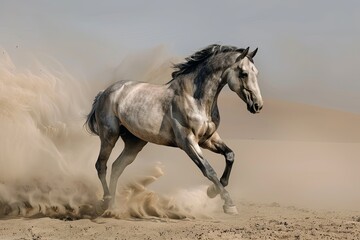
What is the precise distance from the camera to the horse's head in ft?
24.5

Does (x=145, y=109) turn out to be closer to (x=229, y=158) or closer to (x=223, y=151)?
(x=223, y=151)

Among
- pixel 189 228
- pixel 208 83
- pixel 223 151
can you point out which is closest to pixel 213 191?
pixel 223 151

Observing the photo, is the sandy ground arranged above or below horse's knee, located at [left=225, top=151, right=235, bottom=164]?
below

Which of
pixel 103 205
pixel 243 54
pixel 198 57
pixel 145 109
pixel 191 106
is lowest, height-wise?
pixel 103 205

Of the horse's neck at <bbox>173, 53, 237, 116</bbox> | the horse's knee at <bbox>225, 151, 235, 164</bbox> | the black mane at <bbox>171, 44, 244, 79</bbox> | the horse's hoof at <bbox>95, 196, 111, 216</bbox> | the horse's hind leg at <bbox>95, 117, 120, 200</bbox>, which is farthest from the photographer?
the horse's hind leg at <bbox>95, 117, 120, 200</bbox>

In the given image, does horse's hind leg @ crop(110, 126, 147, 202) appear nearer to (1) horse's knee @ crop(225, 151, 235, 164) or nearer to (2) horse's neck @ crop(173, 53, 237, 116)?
(2) horse's neck @ crop(173, 53, 237, 116)

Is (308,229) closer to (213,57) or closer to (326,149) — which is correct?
(213,57)

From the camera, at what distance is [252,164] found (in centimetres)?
2169

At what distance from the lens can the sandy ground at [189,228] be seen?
6.37m

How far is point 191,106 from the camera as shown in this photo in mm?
7691

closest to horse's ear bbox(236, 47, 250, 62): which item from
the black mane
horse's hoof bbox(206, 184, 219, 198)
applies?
the black mane

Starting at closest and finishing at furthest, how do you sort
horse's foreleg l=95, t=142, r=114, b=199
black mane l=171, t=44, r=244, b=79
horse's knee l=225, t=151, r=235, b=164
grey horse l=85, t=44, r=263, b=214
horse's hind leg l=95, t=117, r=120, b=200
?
grey horse l=85, t=44, r=263, b=214 → horse's knee l=225, t=151, r=235, b=164 → black mane l=171, t=44, r=244, b=79 → horse's hind leg l=95, t=117, r=120, b=200 → horse's foreleg l=95, t=142, r=114, b=199

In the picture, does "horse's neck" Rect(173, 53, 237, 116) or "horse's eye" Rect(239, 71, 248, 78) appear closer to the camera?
"horse's eye" Rect(239, 71, 248, 78)

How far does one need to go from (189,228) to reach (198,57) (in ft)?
A: 8.03
